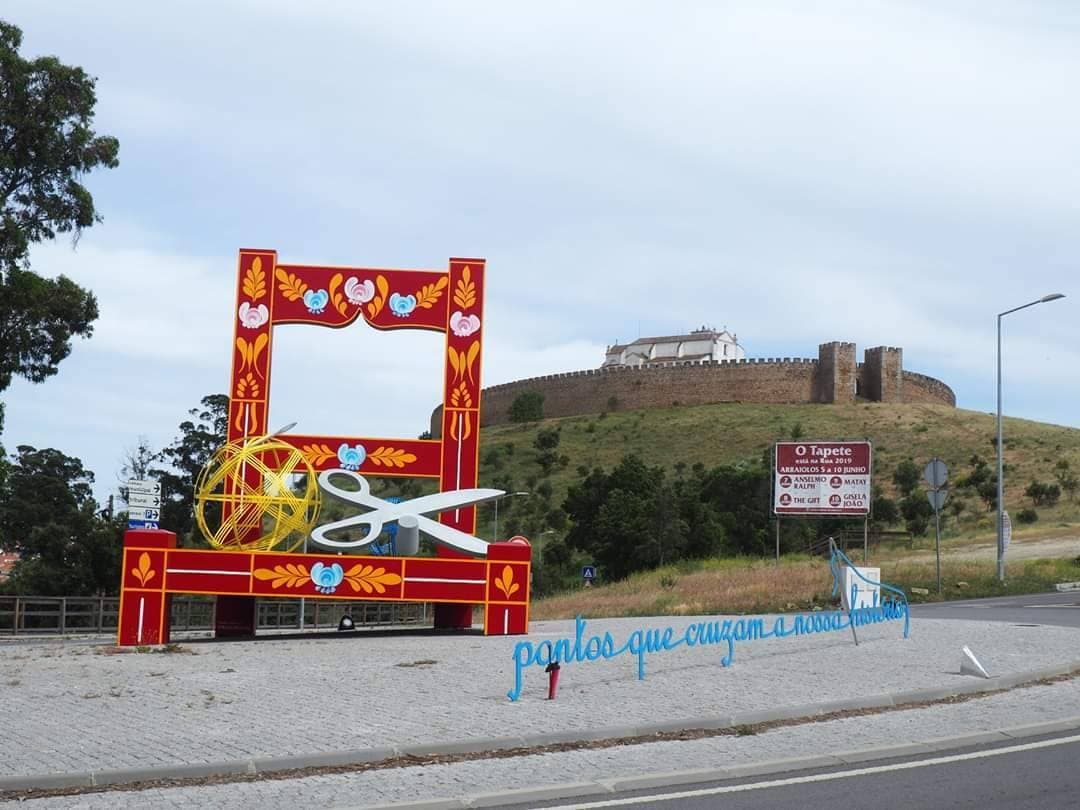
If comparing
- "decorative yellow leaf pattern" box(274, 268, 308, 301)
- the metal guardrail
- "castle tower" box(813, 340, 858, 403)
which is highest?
"castle tower" box(813, 340, 858, 403)

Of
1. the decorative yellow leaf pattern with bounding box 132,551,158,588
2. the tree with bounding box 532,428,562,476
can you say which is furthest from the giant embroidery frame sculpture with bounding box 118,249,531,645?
the tree with bounding box 532,428,562,476

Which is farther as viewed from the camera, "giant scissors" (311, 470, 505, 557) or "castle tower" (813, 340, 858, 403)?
"castle tower" (813, 340, 858, 403)

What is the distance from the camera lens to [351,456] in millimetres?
23281

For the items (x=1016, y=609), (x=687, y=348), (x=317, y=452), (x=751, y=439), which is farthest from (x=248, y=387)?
(x=687, y=348)

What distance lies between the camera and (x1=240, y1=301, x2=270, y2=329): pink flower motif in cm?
2388

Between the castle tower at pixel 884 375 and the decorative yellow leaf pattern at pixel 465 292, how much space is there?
86830 millimetres

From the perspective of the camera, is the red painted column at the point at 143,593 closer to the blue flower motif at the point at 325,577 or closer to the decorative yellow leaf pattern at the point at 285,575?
the decorative yellow leaf pattern at the point at 285,575

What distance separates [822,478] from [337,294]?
1809cm

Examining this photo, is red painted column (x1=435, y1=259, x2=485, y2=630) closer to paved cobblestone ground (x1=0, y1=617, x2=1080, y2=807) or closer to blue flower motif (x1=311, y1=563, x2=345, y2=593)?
blue flower motif (x1=311, y1=563, x2=345, y2=593)

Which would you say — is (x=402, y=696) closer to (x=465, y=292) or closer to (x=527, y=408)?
(x=465, y=292)

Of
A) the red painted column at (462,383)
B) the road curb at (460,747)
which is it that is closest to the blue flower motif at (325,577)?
the red painted column at (462,383)

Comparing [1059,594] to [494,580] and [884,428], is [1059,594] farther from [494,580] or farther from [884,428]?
[884,428]

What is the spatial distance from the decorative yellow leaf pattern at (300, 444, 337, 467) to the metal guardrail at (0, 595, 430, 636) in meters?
8.26

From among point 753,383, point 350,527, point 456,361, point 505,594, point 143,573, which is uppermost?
point 753,383
